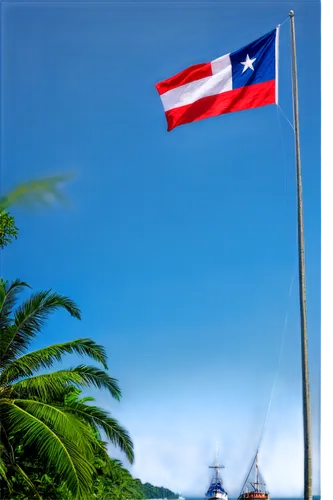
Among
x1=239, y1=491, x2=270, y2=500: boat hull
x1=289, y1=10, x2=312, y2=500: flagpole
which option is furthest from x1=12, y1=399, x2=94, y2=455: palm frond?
x1=239, y1=491, x2=270, y2=500: boat hull

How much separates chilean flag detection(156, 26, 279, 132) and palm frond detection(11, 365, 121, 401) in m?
8.04

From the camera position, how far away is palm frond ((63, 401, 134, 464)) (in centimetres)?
2006

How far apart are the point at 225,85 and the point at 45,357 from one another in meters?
9.33

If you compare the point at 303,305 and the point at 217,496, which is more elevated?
the point at 217,496

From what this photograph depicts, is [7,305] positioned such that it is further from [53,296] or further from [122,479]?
[122,479]

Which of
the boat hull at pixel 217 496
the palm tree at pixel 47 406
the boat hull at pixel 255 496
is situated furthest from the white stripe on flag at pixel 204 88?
the boat hull at pixel 217 496

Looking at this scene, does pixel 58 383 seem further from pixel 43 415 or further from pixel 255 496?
pixel 255 496

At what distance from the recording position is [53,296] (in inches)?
789

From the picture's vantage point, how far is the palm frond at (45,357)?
19.0m

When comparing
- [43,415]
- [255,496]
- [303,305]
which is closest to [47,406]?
[43,415]

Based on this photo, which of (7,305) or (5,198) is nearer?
(5,198)

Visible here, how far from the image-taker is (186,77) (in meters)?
15.3
